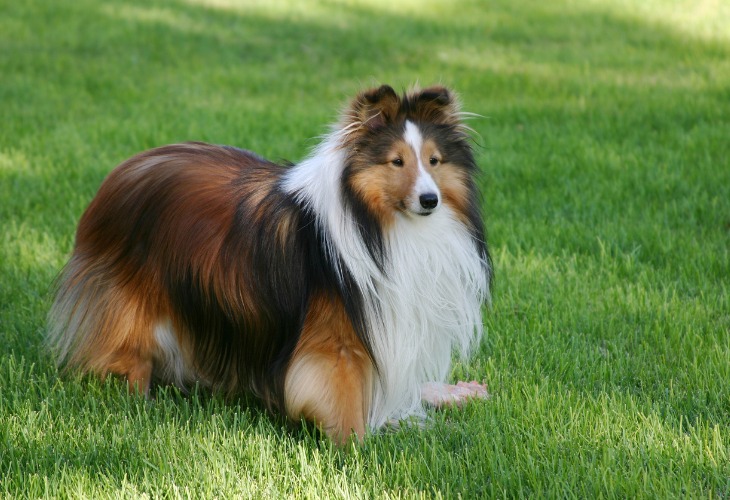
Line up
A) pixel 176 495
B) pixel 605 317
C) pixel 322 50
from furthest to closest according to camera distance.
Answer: pixel 322 50 → pixel 605 317 → pixel 176 495

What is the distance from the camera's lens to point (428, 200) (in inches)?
151

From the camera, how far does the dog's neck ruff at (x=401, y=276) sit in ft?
13.0

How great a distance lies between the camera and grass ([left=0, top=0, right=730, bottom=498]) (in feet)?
12.6

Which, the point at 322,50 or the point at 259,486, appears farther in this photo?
the point at 322,50

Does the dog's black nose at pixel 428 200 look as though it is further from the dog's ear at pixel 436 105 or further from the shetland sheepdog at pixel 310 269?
the dog's ear at pixel 436 105

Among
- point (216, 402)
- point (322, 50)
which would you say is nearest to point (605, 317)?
point (216, 402)

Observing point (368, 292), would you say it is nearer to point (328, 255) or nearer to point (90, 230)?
point (328, 255)

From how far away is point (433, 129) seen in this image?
404cm

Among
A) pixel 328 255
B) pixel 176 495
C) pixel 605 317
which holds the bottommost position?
pixel 176 495

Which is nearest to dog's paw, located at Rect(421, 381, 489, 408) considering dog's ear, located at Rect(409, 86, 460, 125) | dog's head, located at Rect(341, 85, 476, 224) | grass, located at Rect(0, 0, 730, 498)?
grass, located at Rect(0, 0, 730, 498)

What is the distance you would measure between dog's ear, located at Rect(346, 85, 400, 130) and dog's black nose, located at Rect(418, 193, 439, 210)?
38 centimetres

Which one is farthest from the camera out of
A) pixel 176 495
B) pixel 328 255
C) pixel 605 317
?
pixel 605 317

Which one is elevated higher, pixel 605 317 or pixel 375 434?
pixel 605 317

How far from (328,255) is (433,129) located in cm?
70
